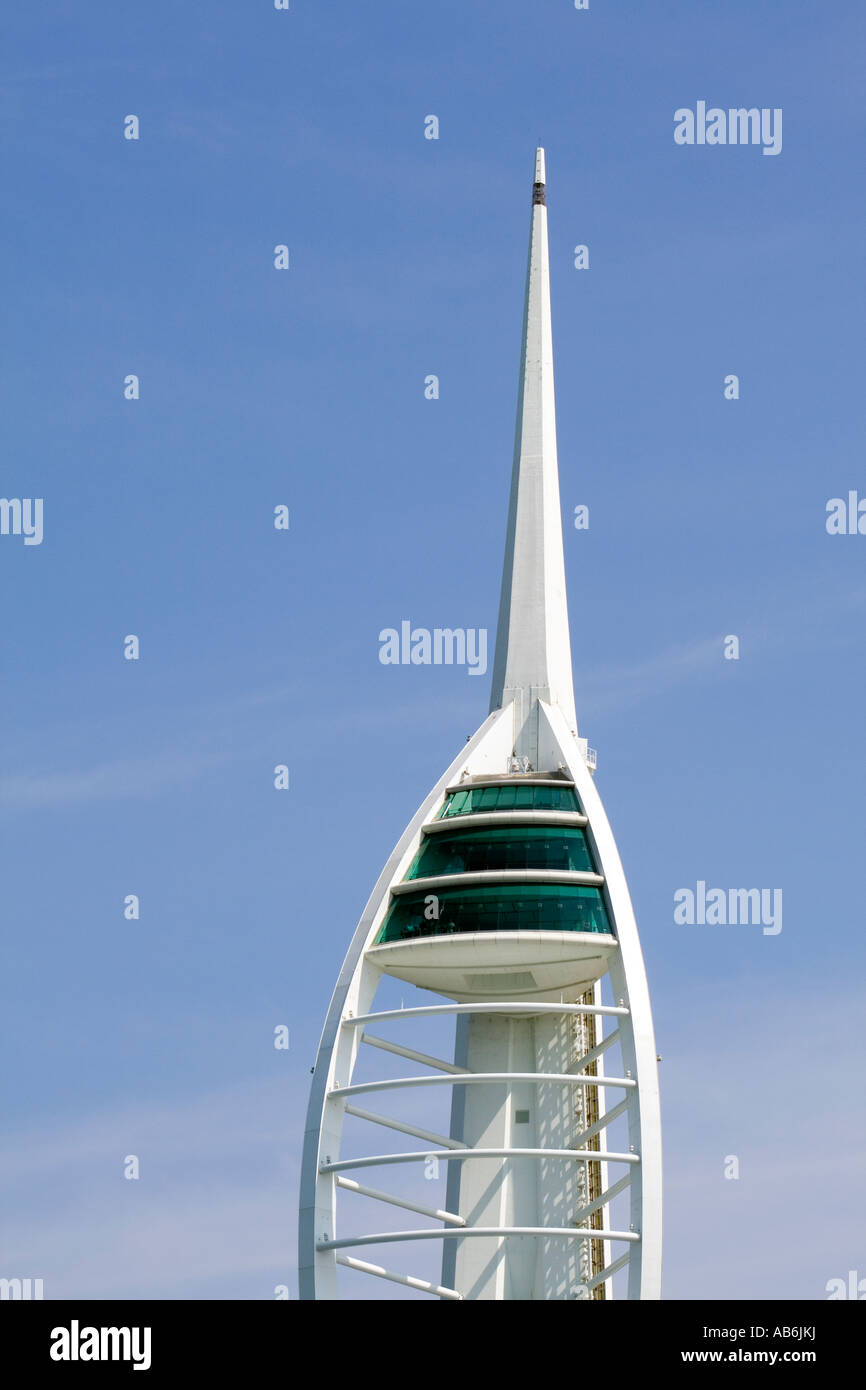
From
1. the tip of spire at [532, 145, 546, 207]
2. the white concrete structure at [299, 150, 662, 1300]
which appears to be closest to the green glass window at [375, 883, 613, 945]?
the white concrete structure at [299, 150, 662, 1300]

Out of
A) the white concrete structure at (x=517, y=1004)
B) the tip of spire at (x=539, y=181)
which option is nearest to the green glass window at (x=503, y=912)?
the white concrete structure at (x=517, y=1004)

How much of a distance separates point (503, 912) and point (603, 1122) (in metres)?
11.8

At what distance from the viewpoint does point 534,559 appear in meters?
132

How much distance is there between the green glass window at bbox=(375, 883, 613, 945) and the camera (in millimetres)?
114000

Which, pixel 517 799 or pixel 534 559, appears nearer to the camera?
pixel 517 799

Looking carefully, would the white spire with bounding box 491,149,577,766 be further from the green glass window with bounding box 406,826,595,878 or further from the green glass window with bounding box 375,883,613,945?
the green glass window with bounding box 375,883,613,945

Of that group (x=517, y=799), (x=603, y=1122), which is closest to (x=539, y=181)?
(x=517, y=799)

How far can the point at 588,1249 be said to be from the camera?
121m

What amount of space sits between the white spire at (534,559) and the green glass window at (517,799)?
5.57m

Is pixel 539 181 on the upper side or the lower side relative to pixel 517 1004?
upper

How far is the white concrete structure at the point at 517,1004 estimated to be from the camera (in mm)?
109250

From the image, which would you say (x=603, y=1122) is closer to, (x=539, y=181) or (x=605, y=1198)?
(x=605, y=1198)

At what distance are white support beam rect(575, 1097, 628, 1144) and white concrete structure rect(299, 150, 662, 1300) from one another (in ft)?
0.37
